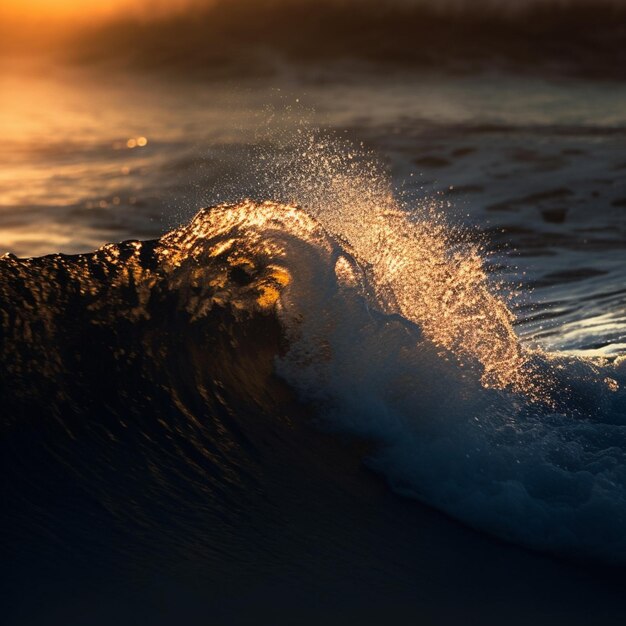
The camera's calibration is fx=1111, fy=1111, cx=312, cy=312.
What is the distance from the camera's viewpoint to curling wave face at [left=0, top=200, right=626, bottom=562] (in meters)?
4.09

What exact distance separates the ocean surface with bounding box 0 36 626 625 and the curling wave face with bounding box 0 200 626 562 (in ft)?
0.04

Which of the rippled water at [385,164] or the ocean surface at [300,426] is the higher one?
the rippled water at [385,164]

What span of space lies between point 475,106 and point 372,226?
14.5 m

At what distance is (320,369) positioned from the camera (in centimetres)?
478

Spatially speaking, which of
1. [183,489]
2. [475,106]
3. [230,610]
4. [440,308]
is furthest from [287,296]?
[475,106]

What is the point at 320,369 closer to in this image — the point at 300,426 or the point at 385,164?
the point at 300,426

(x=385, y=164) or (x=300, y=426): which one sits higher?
(x=385, y=164)

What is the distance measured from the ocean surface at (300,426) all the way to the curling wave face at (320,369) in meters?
0.01

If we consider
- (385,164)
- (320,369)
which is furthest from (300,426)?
(385,164)

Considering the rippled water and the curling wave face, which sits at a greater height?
the rippled water

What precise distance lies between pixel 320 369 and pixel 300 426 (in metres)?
0.30

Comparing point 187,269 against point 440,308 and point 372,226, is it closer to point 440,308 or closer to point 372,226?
point 372,226

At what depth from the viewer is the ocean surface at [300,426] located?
3.58 meters

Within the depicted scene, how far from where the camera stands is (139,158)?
14062mm
